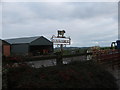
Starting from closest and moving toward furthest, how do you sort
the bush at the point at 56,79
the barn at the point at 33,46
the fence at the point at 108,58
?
1. the bush at the point at 56,79
2. the fence at the point at 108,58
3. the barn at the point at 33,46

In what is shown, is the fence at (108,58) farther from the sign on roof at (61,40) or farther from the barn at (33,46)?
the barn at (33,46)

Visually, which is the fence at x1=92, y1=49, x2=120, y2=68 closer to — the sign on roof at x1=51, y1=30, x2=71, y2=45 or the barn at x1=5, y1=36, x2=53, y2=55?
the sign on roof at x1=51, y1=30, x2=71, y2=45

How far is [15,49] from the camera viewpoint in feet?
102

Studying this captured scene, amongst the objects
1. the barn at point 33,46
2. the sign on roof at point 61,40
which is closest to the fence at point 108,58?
the sign on roof at point 61,40

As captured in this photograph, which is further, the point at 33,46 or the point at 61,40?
the point at 33,46

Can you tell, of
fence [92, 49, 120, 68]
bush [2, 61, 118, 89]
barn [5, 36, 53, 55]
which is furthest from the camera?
barn [5, 36, 53, 55]

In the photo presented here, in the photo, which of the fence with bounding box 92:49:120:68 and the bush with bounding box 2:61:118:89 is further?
the fence with bounding box 92:49:120:68

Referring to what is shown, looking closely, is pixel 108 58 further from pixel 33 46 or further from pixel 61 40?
pixel 33 46

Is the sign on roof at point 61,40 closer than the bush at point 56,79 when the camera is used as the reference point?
No

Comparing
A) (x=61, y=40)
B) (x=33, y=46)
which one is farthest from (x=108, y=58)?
(x=33, y=46)

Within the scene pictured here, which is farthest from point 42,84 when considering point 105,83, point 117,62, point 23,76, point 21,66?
point 117,62

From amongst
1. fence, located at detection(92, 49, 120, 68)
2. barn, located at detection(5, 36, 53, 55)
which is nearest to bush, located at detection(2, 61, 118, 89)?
fence, located at detection(92, 49, 120, 68)

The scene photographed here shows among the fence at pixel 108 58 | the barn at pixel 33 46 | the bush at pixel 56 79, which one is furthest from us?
the barn at pixel 33 46

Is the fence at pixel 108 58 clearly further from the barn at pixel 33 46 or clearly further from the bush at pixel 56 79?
the barn at pixel 33 46
